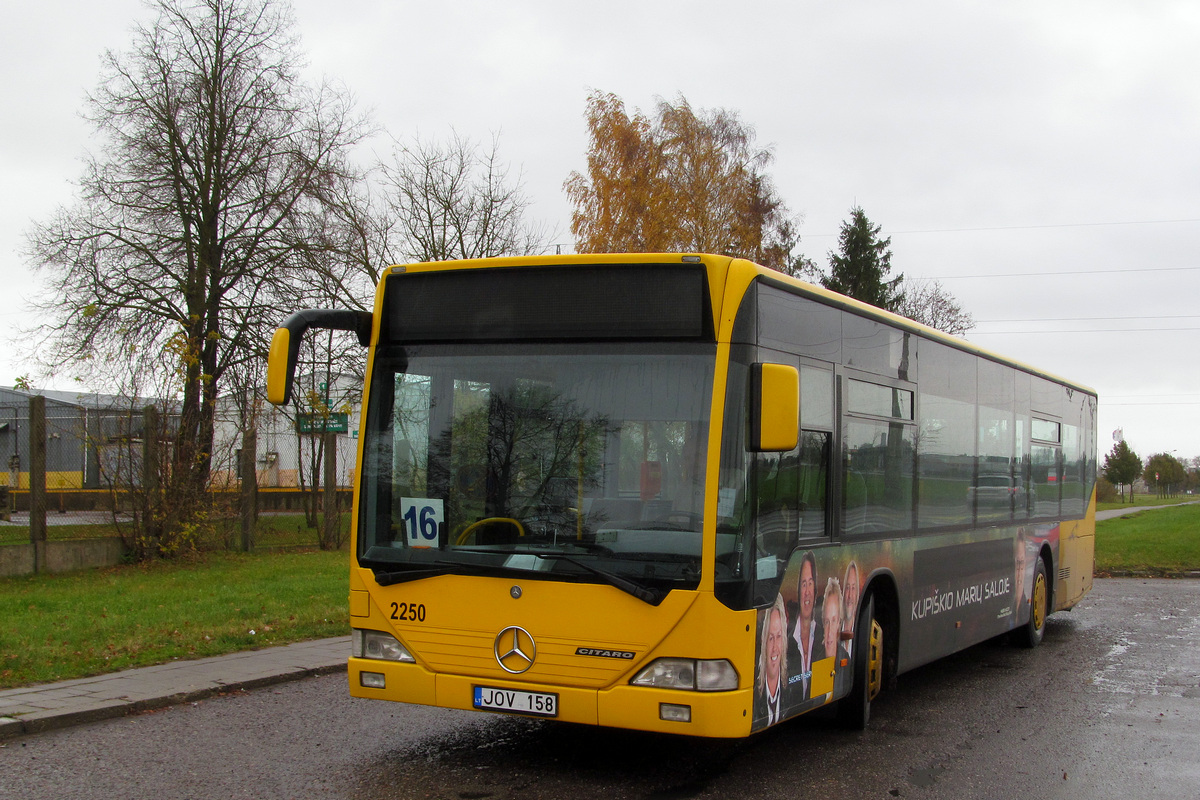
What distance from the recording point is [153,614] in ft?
37.9

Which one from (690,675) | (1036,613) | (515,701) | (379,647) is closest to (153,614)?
(379,647)

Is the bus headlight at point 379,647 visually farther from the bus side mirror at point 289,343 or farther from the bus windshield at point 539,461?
the bus side mirror at point 289,343

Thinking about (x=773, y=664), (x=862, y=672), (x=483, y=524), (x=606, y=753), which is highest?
(x=483, y=524)

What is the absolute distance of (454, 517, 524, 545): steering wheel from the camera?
5.91m


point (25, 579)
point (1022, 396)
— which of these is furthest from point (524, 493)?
point (25, 579)

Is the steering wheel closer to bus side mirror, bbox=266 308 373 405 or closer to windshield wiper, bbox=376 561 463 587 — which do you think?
windshield wiper, bbox=376 561 463 587

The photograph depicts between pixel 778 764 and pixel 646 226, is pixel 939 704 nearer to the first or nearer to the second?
pixel 778 764

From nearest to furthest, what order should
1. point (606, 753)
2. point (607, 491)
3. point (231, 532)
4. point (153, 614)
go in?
1. point (607, 491)
2. point (606, 753)
3. point (153, 614)
4. point (231, 532)

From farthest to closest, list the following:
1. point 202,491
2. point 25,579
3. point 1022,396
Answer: point 202,491, point 25,579, point 1022,396

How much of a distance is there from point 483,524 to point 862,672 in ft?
9.77

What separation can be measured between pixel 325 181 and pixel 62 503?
11.7 metres

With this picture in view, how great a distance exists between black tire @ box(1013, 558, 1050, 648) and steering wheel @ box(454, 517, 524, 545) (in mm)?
7544

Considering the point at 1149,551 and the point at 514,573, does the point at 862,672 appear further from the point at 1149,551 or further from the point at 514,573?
the point at 1149,551

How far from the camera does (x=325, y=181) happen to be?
25406 mm
